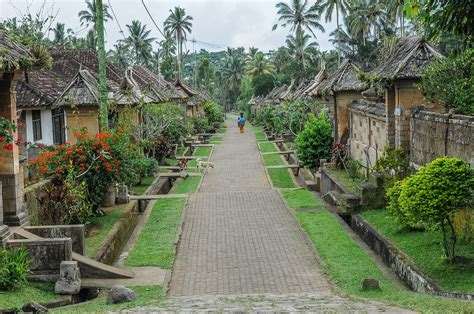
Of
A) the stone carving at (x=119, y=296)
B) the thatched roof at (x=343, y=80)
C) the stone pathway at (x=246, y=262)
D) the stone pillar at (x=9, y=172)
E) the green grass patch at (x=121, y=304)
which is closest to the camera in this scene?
the green grass patch at (x=121, y=304)

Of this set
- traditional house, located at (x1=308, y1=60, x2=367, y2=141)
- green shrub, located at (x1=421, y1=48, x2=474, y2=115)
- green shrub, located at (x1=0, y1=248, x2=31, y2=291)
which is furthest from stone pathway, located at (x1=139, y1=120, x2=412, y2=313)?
green shrub, located at (x1=421, y1=48, x2=474, y2=115)

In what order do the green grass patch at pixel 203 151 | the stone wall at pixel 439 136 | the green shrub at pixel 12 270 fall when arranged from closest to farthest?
the green shrub at pixel 12 270
the stone wall at pixel 439 136
the green grass patch at pixel 203 151

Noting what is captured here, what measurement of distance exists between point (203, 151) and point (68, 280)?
32445 mm

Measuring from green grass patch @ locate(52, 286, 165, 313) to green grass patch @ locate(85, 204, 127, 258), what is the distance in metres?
2.34

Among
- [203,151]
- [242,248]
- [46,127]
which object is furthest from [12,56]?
[203,151]

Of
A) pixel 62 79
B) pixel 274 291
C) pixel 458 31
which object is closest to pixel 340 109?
pixel 62 79

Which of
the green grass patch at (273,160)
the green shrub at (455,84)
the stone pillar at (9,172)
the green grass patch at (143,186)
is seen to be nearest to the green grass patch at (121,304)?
the stone pillar at (9,172)

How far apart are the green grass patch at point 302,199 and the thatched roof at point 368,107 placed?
133 inches

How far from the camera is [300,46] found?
78500 millimetres

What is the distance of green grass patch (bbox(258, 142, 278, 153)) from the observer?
4249 centimetres

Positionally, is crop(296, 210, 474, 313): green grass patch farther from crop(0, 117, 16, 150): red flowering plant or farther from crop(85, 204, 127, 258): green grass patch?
crop(0, 117, 16, 150): red flowering plant

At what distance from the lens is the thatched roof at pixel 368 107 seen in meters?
21.0

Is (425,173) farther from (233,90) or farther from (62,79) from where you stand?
(233,90)

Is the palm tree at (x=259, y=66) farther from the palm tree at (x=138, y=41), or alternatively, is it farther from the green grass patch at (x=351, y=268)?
the green grass patch at (x=351, y=268)
